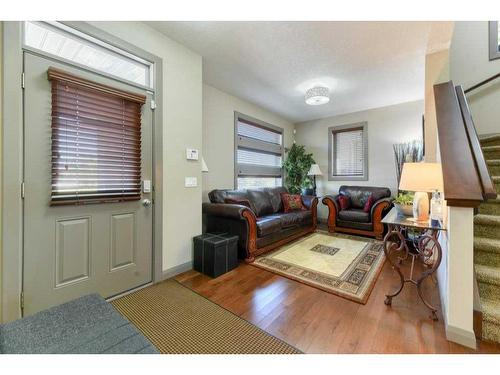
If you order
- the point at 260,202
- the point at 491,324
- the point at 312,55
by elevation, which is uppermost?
the point at 312,55

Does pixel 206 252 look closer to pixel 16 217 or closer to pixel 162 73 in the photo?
pixel 16 217

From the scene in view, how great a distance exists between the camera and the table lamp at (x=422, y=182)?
182cm

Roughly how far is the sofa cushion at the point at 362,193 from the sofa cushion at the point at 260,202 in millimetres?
1897

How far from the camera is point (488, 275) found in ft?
4.94

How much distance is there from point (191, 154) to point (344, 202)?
3426mm

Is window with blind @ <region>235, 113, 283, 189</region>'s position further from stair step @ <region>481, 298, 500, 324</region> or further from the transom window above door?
stair step @ <region>481, 298, 500, 324</region>

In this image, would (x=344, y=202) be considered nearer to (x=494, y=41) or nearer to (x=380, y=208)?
(x=380, y=208)

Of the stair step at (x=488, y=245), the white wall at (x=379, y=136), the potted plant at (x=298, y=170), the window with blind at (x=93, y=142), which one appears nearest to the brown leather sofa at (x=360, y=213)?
the white wall at (x=379, y=136)

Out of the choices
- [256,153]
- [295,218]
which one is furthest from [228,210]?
[256,153]

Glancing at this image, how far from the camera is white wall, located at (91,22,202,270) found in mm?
2375

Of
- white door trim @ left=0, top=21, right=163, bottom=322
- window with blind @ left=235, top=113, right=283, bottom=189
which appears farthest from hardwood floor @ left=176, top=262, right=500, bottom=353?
window with blind @ left=235, top=113, right=283, bottom=189
